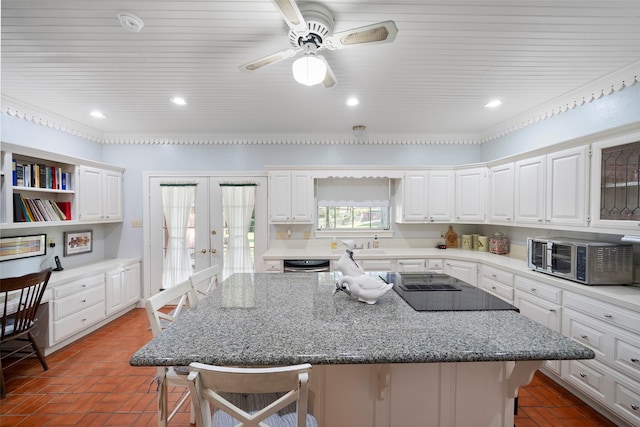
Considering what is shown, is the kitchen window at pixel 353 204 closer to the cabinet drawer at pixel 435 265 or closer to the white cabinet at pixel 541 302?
the cabinet drawer at pixel 435 265

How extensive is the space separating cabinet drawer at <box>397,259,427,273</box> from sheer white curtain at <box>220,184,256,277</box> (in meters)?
2.23

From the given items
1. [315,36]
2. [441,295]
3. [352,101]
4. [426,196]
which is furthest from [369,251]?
[315,36]

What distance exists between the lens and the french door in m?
4.07

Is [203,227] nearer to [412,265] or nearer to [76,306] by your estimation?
[76,306]

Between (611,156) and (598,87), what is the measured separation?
805 mm

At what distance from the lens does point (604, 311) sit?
192cm

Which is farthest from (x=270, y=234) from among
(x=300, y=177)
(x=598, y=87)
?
(x=598, y=87)

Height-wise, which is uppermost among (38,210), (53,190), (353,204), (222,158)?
(222,158)

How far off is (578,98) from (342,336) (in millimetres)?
3323

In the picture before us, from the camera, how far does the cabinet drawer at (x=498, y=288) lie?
2.79m

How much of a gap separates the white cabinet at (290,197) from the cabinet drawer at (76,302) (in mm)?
2299

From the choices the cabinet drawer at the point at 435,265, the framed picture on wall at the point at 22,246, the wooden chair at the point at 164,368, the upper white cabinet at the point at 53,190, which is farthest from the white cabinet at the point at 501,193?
the framed picture on wall at the point at 22,246

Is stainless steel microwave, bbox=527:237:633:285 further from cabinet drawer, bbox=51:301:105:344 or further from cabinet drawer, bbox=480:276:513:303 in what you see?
cabinet drawer, bbox=51:301:105:344

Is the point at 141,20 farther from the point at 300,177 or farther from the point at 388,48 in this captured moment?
the point at 300,177
